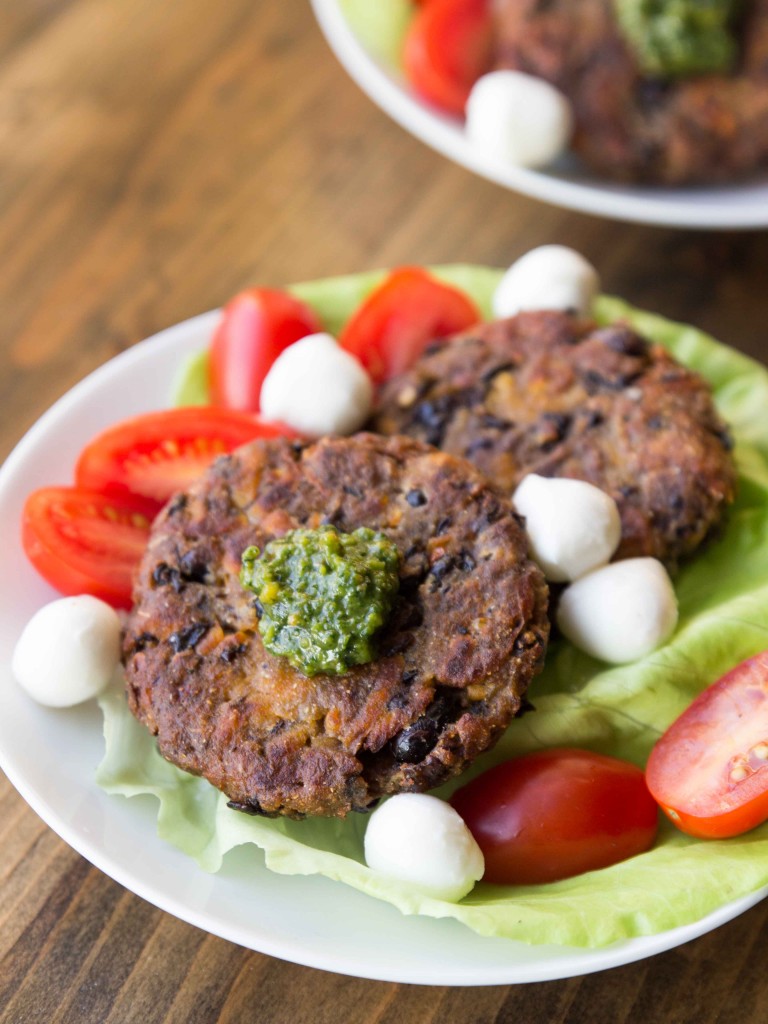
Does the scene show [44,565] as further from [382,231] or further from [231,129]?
[231,129]

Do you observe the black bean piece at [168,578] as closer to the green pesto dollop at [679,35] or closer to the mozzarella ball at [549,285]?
the mozzarella ball at [549,285]

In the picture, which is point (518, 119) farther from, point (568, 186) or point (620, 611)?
point (620, 611)

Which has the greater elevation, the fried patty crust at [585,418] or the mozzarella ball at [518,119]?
the mozzarella ball at [518,119]

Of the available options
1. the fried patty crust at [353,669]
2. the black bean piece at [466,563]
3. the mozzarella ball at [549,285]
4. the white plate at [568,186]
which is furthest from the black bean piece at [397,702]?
the white plate at [568,186]

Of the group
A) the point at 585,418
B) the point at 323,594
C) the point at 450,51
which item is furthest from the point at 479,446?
the point at 450,51

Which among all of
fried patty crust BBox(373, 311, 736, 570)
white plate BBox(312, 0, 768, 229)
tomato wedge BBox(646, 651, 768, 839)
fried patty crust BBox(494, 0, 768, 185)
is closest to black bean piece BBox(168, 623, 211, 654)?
fried patty crust BBox(373, 311, 736, 570)

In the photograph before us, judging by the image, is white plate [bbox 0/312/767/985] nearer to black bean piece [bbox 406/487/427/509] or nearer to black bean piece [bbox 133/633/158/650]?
black bean piece [bbox 133/633/158/650]

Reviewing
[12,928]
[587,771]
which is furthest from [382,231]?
[12,928]
